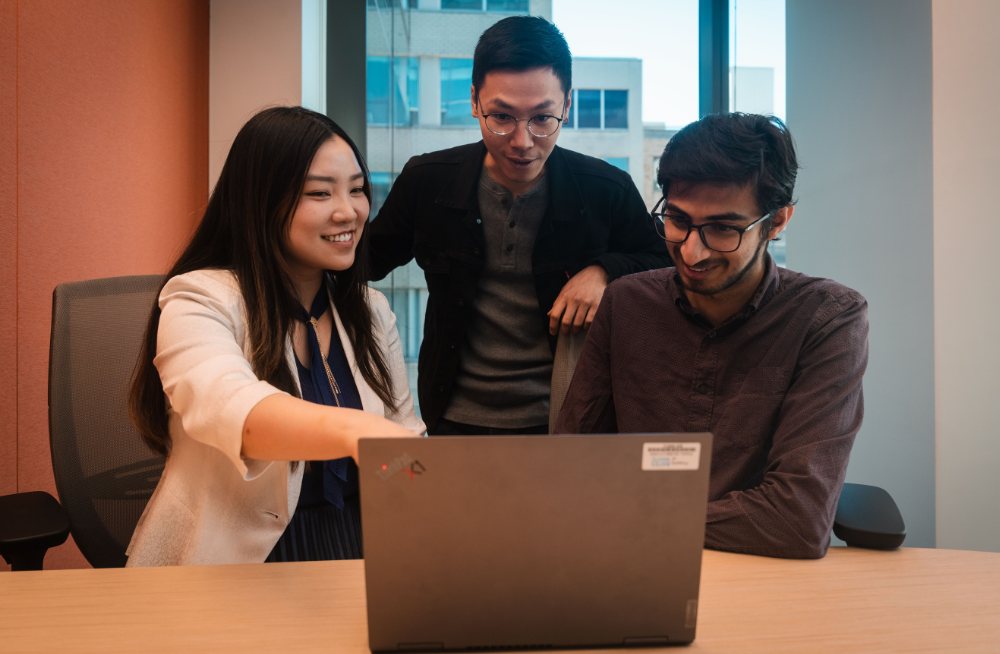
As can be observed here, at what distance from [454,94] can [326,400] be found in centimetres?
178

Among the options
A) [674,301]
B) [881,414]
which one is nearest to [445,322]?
[674,301]

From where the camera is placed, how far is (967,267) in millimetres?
1649

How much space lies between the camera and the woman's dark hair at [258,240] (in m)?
1.20

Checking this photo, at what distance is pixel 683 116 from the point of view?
2.69 m

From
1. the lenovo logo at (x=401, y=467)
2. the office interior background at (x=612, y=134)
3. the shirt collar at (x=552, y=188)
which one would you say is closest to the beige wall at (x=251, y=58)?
the office interior background at (x=612, y=134)

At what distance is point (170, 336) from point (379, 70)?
1976 mm

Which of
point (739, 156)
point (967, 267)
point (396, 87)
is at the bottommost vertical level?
point (967, 267)

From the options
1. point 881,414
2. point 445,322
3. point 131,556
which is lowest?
A: point 131,556

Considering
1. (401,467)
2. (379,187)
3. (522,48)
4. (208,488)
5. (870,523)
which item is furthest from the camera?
(379,187)

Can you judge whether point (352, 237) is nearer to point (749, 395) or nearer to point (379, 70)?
point (749, 395)

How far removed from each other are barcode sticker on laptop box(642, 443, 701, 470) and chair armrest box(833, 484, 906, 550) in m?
0.57

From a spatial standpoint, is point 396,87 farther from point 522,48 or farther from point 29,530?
point 29,530

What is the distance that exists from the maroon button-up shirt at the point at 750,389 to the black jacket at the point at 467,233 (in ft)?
0.93

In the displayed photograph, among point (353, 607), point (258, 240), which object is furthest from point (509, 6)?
point (353, 607)
